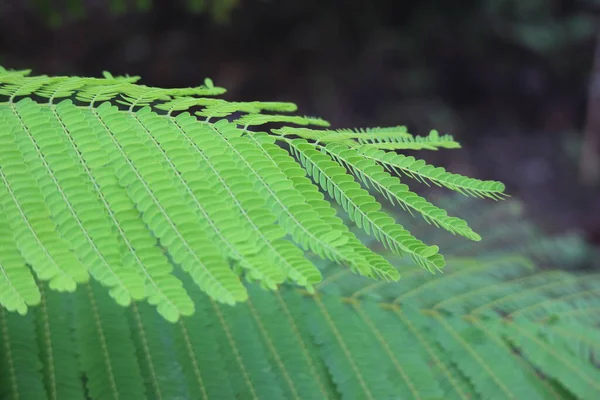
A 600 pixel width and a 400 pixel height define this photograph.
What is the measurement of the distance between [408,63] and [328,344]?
847cm

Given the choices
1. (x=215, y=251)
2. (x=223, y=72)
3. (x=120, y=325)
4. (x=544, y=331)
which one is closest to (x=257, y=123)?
(x=215, y=251)

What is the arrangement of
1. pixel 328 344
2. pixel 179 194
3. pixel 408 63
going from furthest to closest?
pixel 408 63
pixel 328 344
pixel 179 194

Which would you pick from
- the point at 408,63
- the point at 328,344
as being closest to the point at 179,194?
the point at 328,344

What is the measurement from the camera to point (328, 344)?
4.89 feet

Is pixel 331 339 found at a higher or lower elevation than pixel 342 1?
lower

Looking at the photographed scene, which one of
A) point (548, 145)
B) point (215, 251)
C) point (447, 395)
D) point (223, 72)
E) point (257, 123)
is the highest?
point (223, 72)

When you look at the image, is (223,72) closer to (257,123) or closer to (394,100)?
(394,100)

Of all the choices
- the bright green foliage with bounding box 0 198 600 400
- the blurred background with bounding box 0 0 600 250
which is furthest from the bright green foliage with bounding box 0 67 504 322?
the blurred background with bounding box 0 0 600 250

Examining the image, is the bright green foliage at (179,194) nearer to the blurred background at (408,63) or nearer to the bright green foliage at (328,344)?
the bright green foliage at (328,344)

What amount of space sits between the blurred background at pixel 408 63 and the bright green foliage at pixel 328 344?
6.67 meters

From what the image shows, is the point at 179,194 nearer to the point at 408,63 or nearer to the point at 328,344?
the point at 328,344

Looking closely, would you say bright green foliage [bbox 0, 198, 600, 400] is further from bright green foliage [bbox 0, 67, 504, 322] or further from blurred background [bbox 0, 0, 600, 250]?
blurred background [bbox 0, 0, 600, 250]

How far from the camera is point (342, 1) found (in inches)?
347

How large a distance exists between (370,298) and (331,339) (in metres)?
0.21
